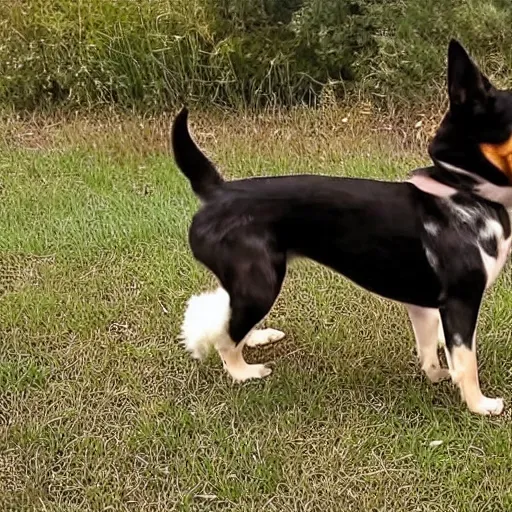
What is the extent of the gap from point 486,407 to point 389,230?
707 mm

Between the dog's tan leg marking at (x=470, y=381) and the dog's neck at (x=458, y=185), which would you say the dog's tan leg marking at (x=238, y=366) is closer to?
the dog's tan leg marking at (x=470, y=381)

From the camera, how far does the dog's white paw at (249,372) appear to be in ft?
11.7

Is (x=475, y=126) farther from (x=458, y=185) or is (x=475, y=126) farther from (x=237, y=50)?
(x=237, y=50)

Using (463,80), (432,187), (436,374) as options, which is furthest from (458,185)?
(436,374)

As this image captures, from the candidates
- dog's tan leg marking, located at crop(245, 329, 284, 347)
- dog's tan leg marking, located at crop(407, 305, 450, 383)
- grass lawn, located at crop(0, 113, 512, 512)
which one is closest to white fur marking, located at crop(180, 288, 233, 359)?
grass lawn, located at crop(0, 113, 512, 512)

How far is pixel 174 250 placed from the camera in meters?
4.62

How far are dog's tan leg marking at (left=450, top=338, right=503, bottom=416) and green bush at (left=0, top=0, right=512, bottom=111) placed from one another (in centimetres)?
322

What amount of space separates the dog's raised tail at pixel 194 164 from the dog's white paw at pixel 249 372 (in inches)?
26.7

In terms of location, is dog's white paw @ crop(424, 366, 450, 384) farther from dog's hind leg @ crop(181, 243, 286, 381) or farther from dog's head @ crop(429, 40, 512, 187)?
dog's head @ crop(429, 40, 512, 187)

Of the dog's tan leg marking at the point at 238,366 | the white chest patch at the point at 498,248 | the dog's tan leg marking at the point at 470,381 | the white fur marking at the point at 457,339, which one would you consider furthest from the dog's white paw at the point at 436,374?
the dog's tan leg marking at the point at 238,366

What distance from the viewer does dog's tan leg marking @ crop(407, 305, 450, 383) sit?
3439 mm

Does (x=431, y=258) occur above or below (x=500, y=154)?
below

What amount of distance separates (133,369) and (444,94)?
325 centimetres

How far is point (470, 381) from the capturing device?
325 cm
